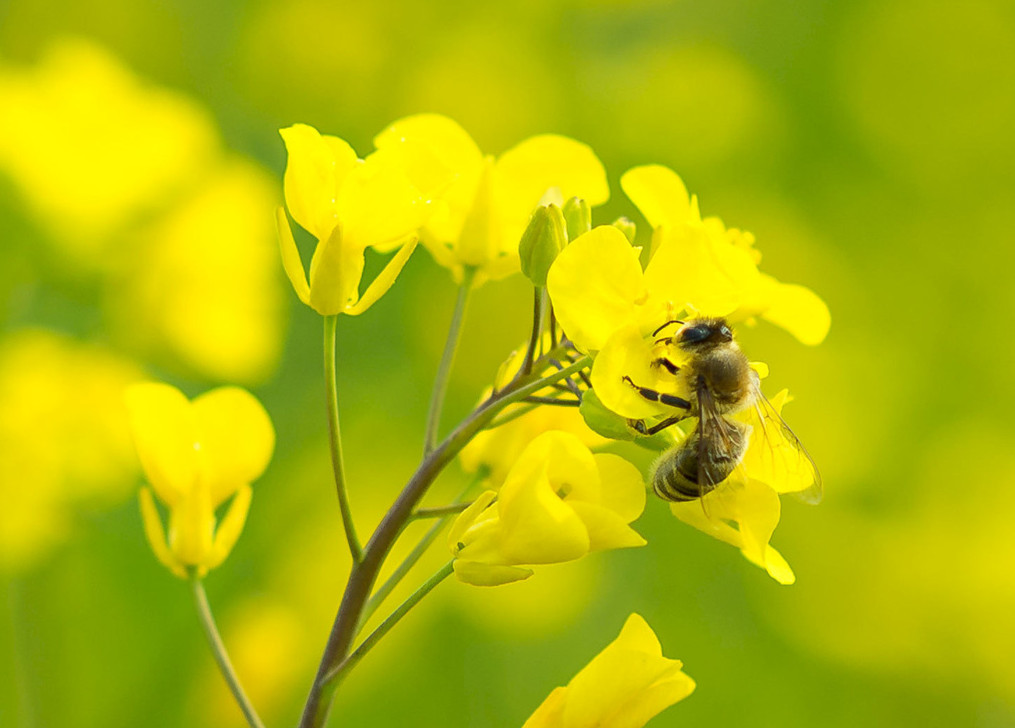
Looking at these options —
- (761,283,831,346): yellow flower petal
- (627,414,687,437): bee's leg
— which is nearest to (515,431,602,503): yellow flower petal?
(627,414,687,437): bee's leg

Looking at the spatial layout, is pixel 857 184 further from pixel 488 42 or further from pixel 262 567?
pixel 262 567

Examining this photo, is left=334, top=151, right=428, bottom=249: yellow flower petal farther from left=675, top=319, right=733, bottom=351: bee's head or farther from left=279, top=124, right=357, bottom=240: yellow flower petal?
left=675, top=319, right=733, bottom=351: bee's head

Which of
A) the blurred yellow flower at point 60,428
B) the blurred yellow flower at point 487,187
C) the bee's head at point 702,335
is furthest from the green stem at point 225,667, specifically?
the blurred yellow flower at point 60,428

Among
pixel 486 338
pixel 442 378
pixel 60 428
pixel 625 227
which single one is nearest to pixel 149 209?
pixel 60 428

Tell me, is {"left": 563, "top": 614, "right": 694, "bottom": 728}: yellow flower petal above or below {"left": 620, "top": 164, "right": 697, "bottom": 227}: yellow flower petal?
below

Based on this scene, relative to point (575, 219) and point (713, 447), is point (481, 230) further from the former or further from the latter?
point (713, 447)

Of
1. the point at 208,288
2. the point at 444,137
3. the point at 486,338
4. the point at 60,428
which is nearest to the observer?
the point at 444,137
